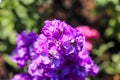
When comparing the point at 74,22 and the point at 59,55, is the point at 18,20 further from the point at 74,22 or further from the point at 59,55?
the point at 59,55

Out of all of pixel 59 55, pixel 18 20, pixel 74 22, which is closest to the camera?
pixel 59 55

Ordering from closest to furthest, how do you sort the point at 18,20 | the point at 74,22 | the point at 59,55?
1. the point at 59,55
2. the point at 18,20
3. the point at 74,22

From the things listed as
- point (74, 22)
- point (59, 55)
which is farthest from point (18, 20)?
point (59, 55)

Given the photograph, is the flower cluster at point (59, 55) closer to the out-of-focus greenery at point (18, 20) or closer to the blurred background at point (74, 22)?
the blurred background at point (74, 22)

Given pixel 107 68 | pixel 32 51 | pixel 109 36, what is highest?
pixel 109 36

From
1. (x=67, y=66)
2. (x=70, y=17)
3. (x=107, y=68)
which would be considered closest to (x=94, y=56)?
(x=107, y=68)

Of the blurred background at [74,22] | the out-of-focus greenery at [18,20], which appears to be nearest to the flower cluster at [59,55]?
the blurred background at [74,22]

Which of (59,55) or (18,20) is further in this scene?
(18,20)

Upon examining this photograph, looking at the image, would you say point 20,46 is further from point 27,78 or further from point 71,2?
point 71,2
